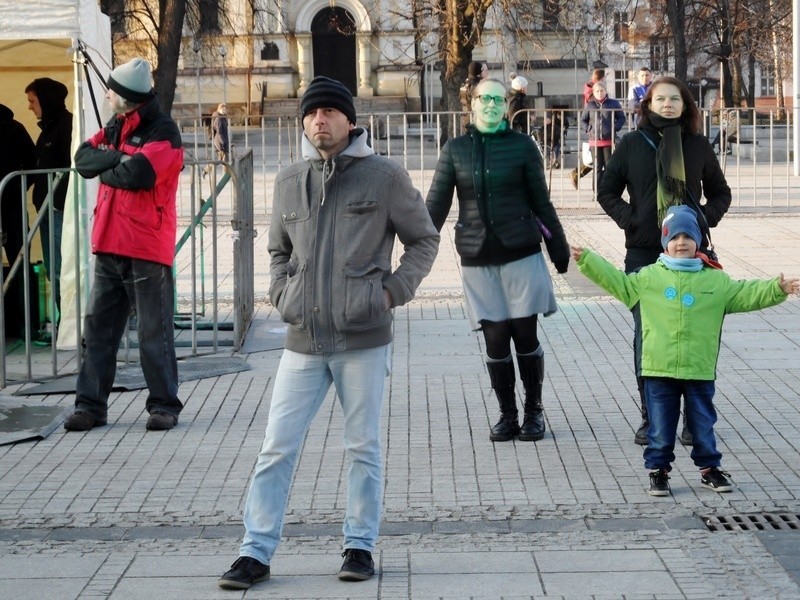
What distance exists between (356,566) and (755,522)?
5.63 ft

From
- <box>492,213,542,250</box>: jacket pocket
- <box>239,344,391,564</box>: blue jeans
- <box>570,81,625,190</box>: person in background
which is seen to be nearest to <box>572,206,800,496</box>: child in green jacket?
<box>492,213,542,250</box>: jacket pocket

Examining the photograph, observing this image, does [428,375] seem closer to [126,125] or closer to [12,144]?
[126,125]

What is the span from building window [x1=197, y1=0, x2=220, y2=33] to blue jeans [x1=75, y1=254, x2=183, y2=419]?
95.3 ft

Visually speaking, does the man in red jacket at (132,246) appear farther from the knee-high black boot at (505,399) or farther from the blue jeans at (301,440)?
the blue jeans at (301,440)

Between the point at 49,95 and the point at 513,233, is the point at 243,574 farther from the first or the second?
the point at 49,95

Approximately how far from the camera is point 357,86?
58406 millimetres

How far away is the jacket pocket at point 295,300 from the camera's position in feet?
16.9

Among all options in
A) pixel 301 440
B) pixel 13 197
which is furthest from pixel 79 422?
pixel 13 197

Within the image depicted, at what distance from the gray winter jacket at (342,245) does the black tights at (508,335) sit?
2130mm

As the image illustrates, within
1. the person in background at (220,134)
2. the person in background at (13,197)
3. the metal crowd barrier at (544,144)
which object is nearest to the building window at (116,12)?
the person in background at (220,134)

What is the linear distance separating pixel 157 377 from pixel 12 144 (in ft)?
11.3

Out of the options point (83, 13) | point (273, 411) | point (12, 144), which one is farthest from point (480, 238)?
point (12, 144)

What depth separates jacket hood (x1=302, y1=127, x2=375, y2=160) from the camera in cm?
519

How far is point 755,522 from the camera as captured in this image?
19.5ft
